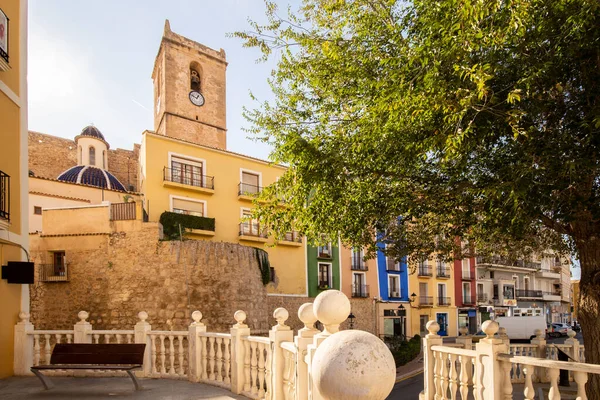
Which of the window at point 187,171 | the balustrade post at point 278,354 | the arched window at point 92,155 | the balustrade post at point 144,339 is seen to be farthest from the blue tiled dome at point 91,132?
the balustrade post at point 278,354

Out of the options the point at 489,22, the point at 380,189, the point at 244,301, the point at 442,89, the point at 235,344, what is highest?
the point at 489,22

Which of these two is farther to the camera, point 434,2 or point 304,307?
point 434,2

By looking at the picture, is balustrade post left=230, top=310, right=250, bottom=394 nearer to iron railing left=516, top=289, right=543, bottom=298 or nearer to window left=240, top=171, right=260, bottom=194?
window left=240, top=171, right=260, bottom=194

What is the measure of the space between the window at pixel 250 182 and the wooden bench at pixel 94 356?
1994 cm

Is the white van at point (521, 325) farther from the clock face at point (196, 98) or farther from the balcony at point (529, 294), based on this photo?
the clock face at point (196, 98)

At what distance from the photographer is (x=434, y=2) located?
19.2 ft

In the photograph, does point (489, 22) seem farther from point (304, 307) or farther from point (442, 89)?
point (304, 307)

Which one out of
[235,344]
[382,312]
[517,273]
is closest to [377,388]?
[235,344]

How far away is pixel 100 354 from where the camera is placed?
6.41 metres

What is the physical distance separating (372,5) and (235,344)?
18.4 ft

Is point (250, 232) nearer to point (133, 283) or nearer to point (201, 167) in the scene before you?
point (201, 167)

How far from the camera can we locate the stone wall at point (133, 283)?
18.9 meters

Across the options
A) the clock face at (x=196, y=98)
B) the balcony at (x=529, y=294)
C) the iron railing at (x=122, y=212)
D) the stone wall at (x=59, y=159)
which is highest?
the clock face at (x=196, y=98)

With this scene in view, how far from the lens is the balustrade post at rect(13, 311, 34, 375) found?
8.10 m
